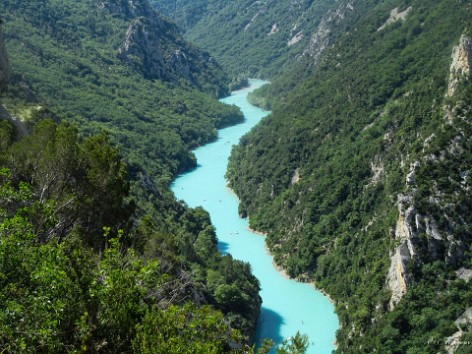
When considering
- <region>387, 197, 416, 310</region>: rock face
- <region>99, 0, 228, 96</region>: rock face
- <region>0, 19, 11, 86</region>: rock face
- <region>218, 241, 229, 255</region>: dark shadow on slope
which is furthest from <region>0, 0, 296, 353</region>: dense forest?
<region>387, 197, 416, 310</region>: rock face

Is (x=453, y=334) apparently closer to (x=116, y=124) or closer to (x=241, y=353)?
(x=241, y=353)

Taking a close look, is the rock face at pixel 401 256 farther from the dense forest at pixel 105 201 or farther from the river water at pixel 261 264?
the dense forest at pixel 105 201

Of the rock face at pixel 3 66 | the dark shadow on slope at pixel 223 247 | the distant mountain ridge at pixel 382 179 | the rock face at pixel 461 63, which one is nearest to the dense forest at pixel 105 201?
the rock face at pixel 3 66

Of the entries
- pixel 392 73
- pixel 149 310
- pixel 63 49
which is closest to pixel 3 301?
pixel 149 310

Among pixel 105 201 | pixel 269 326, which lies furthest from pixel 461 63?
pixel 105 201

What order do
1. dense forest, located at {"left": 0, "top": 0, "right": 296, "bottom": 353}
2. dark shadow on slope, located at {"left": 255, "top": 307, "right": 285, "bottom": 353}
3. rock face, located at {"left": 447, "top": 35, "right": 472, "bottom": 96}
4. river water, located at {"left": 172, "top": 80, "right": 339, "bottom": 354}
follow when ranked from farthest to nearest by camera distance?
rock face, located at {"left": 447, "top": 35, "right": 472, "bottom": 96} → river water, located at {"left": 172, "top": 80, "right": 339, "bottom": 354} → dark shadow on slope, located at {"left": 255, "top": 307, "right": 285, "bottom": 353} → dense forest, located at {"left": 0, "top": 0, "right": 296, "bottom": 353}

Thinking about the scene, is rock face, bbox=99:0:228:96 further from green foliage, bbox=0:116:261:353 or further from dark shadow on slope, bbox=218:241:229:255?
green foliage, bbox=0:116:261:353
